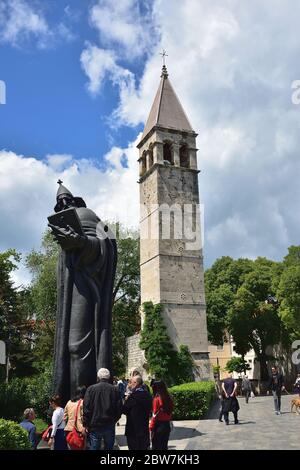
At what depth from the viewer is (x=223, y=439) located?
33.5 ft

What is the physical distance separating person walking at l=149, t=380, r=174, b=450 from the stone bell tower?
23.9 m

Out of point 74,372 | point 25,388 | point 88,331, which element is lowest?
point 25,388

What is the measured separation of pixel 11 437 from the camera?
15.7 ft

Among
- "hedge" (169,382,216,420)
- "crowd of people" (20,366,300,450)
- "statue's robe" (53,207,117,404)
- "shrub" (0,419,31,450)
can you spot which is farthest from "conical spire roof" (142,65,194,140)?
"shrub" (0,419,31,450)

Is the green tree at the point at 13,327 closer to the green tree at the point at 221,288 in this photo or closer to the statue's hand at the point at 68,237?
the green tree at the point at 221,288

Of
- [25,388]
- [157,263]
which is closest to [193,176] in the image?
[157,263]

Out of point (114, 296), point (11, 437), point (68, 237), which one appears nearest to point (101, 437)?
point (11, 437)

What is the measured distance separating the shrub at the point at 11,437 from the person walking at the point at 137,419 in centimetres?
119

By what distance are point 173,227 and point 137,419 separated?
27.2 metres

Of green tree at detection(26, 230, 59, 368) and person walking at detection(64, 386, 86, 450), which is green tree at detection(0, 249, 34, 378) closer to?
green tree at detection(26, 230, 59, 368)

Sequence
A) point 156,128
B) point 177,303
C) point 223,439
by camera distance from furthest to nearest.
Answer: point 156,128 → point 177,303 → point 223,439

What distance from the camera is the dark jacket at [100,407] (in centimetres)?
503

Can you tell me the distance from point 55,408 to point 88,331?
123cm

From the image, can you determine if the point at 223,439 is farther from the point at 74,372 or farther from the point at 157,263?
the point at 157,263
